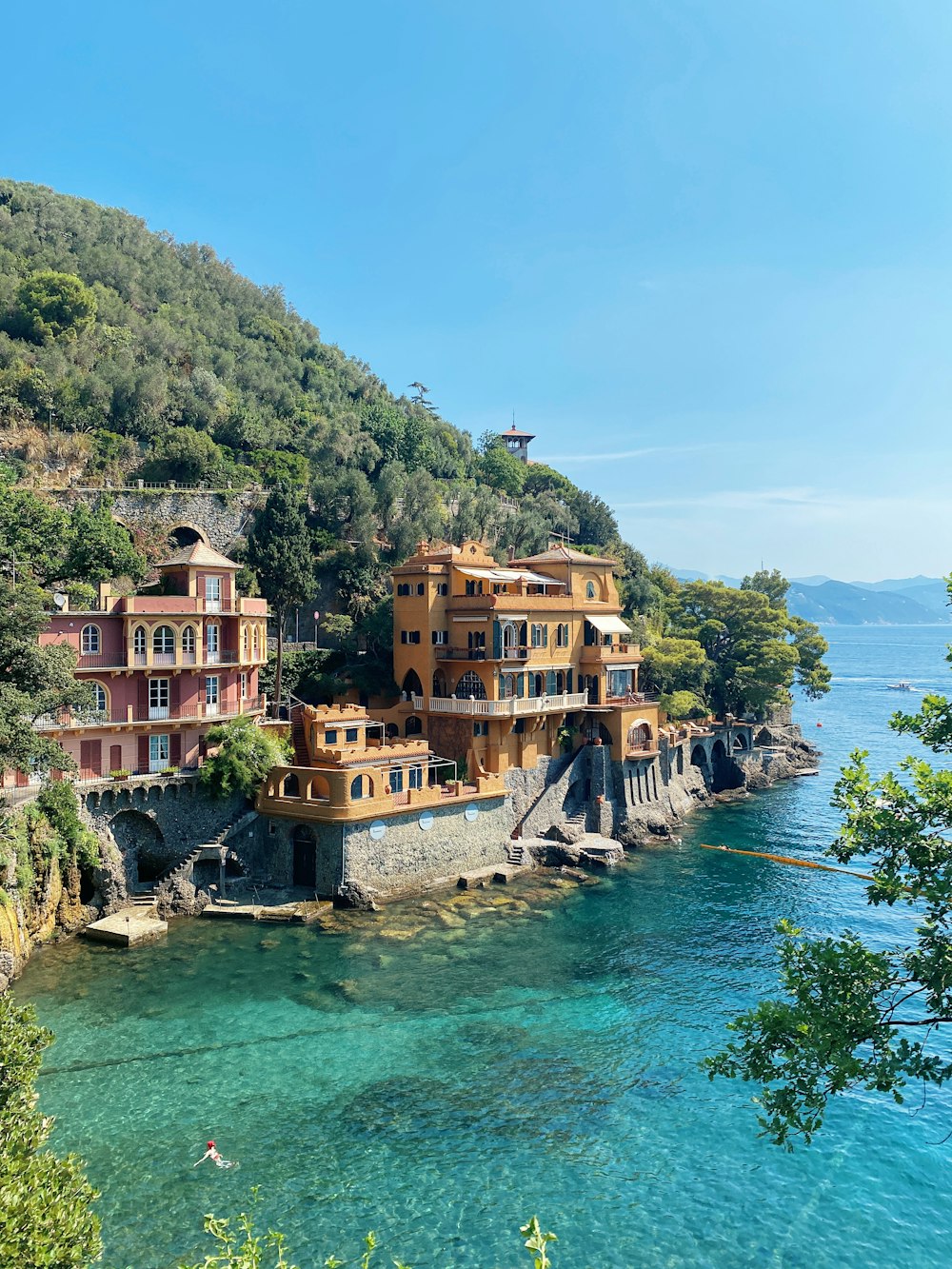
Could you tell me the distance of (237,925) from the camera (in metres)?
34.3

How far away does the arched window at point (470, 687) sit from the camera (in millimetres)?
46144

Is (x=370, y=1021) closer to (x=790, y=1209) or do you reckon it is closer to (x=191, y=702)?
(x=790, y=1209)

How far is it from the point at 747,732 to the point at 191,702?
44.2 m

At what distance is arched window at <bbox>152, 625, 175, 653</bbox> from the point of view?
37812 mm

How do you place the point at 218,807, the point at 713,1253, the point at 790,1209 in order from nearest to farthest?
the point at 713,1253
the point at 790,1209
the point at 218,807

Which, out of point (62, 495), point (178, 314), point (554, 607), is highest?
point (178, 314)

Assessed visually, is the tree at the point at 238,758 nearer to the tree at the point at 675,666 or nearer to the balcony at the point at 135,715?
the balcony at the point at 135,715

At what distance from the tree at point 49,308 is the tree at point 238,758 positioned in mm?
41277

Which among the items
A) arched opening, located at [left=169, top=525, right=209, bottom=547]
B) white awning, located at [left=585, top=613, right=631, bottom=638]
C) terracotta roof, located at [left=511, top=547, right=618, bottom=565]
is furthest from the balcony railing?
white awning, located at [left=585, top=613, right=631, bottom=638]

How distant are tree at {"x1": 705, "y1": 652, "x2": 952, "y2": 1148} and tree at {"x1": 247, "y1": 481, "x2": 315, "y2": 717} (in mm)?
36503

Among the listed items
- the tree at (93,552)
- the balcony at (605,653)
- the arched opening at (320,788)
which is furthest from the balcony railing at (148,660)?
the balcony at (605,653)

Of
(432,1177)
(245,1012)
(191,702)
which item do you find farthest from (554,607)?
(432,1177)

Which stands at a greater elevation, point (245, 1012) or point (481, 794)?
point (481, 794)

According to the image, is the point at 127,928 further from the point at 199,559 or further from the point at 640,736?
the point at 640,736
